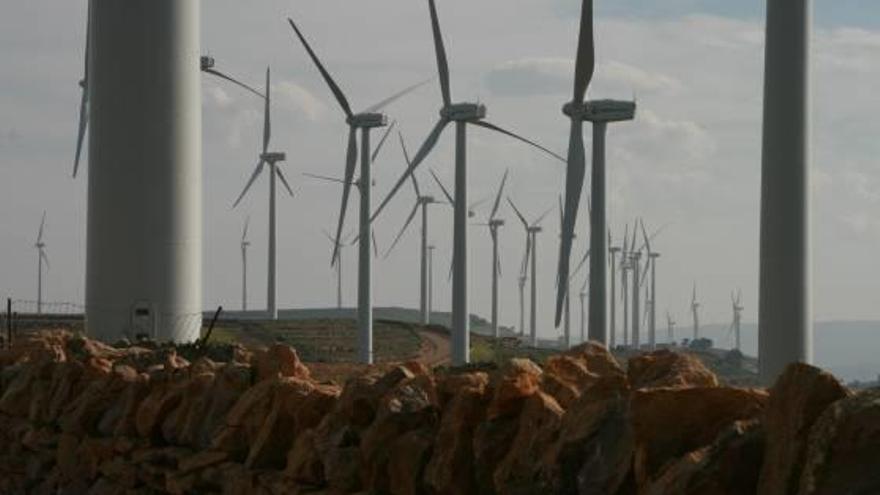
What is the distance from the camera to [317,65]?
50.1 meters

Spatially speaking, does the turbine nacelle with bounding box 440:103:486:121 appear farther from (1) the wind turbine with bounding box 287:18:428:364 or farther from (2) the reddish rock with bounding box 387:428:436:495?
(2) the reddish rock with bounding box 387:428:436:495

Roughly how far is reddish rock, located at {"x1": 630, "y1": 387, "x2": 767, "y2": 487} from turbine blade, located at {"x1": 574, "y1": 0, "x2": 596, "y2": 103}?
2501cm

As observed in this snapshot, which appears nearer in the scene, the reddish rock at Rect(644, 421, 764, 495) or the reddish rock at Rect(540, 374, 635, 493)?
the reddish rock at Rect(644, 421, 764, 495)

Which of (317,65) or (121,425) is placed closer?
(121,425)

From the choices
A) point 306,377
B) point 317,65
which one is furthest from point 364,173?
point 306,377

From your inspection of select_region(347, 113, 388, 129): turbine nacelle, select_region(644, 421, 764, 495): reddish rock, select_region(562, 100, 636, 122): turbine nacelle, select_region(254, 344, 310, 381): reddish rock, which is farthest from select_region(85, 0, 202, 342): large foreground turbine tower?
select_region(347, 113, 388, 129): turbine nacelle

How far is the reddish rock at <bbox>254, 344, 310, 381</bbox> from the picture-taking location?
38.9 feet

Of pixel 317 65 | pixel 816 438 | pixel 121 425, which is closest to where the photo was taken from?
pixel 816 438

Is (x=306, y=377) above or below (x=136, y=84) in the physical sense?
below

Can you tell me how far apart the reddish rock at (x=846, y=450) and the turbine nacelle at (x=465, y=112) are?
148 feet

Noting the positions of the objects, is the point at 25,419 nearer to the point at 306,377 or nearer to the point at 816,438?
the point at 306,377

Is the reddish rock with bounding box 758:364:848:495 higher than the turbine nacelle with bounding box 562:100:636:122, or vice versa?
the turbine nacelle with bounding box 562:100:636:122

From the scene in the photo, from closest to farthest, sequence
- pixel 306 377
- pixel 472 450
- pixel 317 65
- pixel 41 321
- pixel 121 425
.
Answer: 1. pixel 472 450
2. pixel 306 377
3. pixel 121 425
4. pixel 317 65
5. pixel 41 321

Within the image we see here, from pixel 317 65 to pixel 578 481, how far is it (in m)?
43.9
